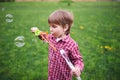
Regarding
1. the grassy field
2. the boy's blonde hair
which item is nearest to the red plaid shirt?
the boy's blonde hair

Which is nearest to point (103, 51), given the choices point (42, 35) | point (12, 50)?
point (12, 50)

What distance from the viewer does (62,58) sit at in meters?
2.42

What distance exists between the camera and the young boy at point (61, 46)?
7.84ft

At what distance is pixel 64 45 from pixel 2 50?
2870 millimetres

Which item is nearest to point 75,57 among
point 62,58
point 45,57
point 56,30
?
point 62,58

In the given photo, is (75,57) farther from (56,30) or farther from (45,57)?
(45,57)

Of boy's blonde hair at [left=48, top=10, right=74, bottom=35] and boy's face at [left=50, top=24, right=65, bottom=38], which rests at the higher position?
boy's blonde hair at [left=48, top=10, right=74, bottom=35]

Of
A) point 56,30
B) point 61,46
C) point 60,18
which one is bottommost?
point 61,46

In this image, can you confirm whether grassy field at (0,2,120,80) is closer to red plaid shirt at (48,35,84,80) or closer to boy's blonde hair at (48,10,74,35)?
red plaid shirt at (48,35,84,80)

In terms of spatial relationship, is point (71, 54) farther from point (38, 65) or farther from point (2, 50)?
point (2, 50)

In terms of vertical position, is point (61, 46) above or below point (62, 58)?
above

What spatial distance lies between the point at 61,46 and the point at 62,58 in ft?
0.45

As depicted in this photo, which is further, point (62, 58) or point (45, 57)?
point (45, 57)

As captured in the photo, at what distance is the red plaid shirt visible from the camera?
2377 mm
